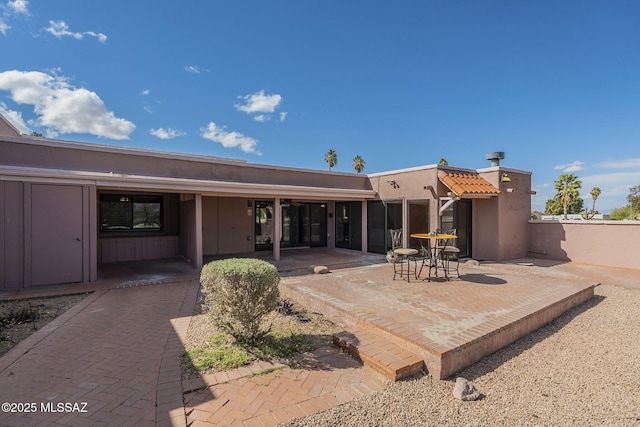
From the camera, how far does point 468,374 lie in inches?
148

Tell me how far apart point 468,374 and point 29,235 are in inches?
409

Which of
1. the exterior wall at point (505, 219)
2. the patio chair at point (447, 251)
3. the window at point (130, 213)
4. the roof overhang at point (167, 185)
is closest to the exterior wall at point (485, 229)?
the exterior wall at point (505, 219)

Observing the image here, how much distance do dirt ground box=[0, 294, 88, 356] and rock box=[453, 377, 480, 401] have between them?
20.0 ft

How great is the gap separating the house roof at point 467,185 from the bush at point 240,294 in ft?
27.1

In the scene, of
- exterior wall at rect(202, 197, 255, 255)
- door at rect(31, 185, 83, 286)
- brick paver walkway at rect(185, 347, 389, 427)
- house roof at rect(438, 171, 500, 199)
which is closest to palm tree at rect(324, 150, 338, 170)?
exterior wall at rect(202, 197, 255, 255)

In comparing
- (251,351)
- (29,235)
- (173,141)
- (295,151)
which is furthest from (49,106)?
(251,351)

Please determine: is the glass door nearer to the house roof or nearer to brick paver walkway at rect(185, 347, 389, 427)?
the house roof

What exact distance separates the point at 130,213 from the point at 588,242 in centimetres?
1930

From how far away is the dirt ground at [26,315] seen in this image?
15.1ft

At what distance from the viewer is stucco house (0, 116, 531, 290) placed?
766 cm

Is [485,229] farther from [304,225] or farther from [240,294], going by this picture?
[240,294]

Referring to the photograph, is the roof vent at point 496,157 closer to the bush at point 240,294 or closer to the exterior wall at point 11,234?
the bush at point 240,294

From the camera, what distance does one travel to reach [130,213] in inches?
493

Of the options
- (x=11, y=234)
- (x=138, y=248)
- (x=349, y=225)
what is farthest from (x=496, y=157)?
(x=11, y=234)
